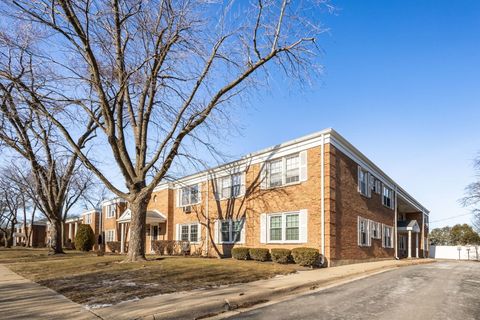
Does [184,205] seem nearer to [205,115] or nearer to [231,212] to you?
[231,212]

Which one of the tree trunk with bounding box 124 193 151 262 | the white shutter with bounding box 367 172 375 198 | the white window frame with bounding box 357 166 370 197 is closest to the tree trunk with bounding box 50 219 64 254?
the tree trunk with bounding box 124 193 151 262

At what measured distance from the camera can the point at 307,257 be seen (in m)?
17.2

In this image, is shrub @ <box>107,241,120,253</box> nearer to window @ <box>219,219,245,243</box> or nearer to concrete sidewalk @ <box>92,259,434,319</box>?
window @ <box>219,219,245,243</box>

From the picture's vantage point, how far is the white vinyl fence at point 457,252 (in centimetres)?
4522

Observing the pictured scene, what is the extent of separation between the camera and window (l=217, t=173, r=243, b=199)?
Answer: 956 inches

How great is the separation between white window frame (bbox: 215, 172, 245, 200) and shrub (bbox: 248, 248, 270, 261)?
166 inches

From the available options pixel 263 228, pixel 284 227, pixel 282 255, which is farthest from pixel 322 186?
pixel 263 228

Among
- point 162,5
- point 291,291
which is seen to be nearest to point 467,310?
point 291,291

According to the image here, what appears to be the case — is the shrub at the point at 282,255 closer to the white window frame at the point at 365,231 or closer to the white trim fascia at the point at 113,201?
the white window frame at the point at 365,231

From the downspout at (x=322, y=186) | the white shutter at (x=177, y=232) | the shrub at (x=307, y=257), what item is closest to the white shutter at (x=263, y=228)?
the shrub at (x=307, y=257)

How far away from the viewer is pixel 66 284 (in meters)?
11.1

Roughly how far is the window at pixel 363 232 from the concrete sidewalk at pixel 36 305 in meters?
16.6

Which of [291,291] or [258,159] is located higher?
[258,159]

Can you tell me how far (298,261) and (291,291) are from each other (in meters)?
7.48
